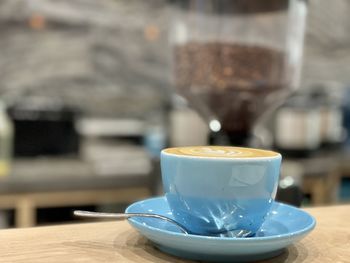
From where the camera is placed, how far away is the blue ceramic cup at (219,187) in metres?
0.40

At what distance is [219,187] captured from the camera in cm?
40

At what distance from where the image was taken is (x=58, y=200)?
1537 mm

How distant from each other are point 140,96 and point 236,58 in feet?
3.98

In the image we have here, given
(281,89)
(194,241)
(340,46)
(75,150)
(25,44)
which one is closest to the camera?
(194,241)

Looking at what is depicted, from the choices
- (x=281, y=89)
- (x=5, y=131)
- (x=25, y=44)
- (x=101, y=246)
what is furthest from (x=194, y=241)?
(x=25, y=44)

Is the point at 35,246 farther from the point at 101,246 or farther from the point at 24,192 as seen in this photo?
the point at 24,192

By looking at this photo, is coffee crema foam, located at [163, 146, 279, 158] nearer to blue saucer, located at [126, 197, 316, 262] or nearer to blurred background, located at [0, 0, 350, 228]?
blue saucer, located at [126, 197, 316, 262]

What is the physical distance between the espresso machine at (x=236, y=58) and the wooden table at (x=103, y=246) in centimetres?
48

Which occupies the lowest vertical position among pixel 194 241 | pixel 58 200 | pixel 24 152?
pixel 58 200

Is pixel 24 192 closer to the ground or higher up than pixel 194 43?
closer to the ground

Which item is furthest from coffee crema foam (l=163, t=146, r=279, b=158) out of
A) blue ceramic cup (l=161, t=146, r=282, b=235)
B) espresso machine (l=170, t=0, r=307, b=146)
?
espresso machine (l=170, t=0, r=307, b=146)

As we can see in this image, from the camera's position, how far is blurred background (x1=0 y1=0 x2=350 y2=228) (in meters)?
0.99

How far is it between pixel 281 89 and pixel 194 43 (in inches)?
7.7

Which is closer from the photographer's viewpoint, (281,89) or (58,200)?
(281,89)
